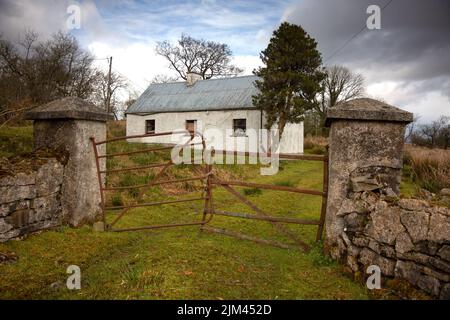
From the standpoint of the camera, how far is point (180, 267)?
3.64 metres

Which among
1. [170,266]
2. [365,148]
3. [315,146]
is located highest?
[315,146]

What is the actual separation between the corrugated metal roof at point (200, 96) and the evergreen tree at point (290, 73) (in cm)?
243

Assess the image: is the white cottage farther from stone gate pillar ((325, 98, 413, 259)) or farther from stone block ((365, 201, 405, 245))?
stone block ((365, 201, 405, 245))

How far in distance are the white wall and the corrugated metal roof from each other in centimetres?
40

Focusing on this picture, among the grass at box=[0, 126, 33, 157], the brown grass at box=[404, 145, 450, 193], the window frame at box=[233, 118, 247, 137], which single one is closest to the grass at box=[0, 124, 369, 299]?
the grass at box=[0, 126, 33, 157]

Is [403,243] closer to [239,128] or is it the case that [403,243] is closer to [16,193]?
[16,193]

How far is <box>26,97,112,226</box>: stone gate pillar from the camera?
505 centimetres

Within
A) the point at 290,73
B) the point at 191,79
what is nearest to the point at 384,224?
the point at 290,73

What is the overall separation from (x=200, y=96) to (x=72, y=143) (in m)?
17.6

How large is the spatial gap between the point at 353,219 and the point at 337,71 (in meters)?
33.3

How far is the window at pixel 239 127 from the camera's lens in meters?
19.8

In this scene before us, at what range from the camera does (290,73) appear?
16.3 meters
